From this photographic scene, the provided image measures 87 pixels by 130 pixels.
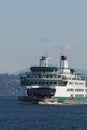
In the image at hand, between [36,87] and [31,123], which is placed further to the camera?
[36,87]

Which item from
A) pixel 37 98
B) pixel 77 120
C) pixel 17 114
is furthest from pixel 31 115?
pixel 37 98

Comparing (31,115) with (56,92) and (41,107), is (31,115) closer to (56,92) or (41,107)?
(41,107)

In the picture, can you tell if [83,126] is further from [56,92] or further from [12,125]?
[56,92]

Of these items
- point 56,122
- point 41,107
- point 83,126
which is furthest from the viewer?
point 41,107

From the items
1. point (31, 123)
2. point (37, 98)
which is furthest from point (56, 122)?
point (37, 98)

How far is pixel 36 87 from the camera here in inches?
7869

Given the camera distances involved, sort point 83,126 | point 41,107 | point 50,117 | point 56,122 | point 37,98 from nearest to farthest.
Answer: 1. point 83,126
2. point 56,122
3. point 50,117
4. point 41,107
5. point 37,98

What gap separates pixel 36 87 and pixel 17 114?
1772 inches

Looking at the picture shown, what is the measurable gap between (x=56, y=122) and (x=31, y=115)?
18823mm

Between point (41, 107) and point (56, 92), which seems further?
point (56, 92)

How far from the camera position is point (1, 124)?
12838 centimetres

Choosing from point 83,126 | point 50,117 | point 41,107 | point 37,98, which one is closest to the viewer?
point 83,126

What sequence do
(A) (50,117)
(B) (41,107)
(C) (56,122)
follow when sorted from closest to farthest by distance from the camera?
(C) (56,122)
(A) (50,117)
(B) (41,107)

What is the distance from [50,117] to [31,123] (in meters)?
17.3
